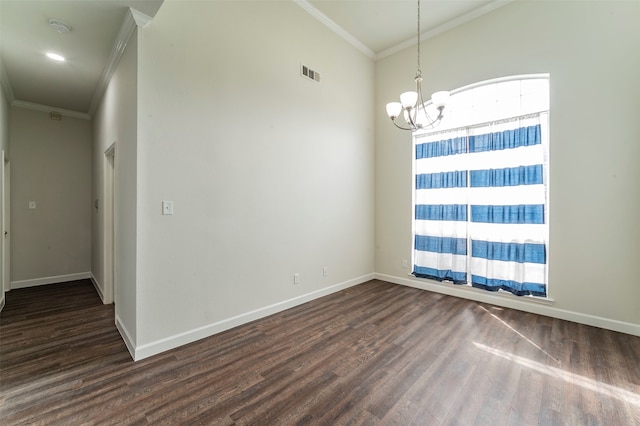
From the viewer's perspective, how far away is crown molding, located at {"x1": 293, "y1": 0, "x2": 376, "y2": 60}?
3.77 metres

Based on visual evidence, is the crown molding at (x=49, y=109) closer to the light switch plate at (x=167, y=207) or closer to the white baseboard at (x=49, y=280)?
the white baseboard at (x=49, y=280)

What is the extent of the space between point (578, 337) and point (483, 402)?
1827 mm

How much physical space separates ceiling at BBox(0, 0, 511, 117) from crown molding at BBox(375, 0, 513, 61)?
1 cm

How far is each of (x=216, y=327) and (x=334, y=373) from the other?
140cm

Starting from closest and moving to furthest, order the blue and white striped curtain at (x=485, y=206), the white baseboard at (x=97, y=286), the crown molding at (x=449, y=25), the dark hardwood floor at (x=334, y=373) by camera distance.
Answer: the dark hardwood floor at (x=334, y=373)
the blue and white striped curtain at (x=485, y=206)
the crown molding at (x=449, y=25)
the white baseboard at (x=97, y=286)

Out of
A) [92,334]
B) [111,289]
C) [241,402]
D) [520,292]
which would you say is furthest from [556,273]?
[111,289]

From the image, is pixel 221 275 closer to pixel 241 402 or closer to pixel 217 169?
pixel 217 169

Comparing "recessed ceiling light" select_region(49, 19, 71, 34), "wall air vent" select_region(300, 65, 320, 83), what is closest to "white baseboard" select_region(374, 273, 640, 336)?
"wall air vent" select_region(300, 65, 320, 83)

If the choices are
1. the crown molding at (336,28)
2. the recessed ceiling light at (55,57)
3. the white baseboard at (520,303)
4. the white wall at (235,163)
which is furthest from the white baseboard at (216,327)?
the crown molding at (336,28)

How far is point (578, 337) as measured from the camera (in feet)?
9.32

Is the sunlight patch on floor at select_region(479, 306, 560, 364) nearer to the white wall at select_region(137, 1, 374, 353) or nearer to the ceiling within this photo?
the white wall at select_region(137, 1, 374, 353)

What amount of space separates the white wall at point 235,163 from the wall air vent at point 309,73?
8cm

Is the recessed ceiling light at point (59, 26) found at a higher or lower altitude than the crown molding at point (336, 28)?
lower

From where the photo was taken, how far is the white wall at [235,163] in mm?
2521
